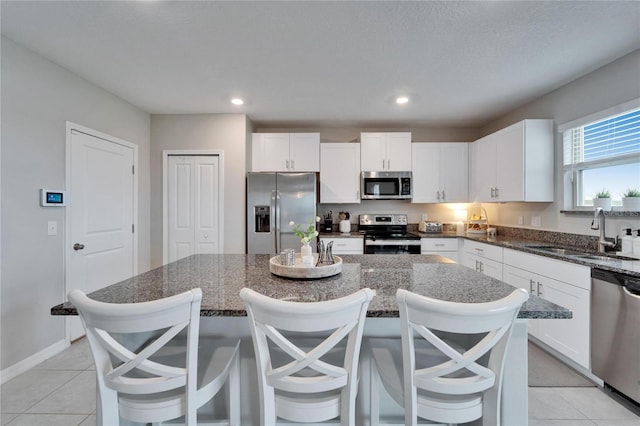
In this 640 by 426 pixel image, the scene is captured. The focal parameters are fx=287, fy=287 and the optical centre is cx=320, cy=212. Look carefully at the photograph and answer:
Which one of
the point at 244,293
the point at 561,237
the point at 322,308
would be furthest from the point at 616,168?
the point at 244,293

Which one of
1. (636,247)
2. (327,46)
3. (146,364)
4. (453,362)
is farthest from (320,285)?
(636,247)

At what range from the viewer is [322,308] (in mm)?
902

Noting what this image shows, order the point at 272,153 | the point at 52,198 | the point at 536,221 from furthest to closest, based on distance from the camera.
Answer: the point at 272,153 → the point at 536,221 → the point at 52,198

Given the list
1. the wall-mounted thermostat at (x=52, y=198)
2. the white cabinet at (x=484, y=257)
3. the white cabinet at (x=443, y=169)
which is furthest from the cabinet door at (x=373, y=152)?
the wall-mounted thermostat at (x=52, y=198)

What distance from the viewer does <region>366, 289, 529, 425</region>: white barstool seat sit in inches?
35.8

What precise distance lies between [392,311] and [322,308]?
0.33 m

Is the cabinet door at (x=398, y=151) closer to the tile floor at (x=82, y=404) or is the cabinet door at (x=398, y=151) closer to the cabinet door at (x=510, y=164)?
the cabinet door at (x=510, y=164)

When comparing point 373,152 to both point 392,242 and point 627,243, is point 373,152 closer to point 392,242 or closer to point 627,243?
point 392,242

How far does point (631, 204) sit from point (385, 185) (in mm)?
2444

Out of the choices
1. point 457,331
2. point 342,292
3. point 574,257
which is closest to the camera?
point 457,331

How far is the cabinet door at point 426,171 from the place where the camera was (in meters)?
4.14

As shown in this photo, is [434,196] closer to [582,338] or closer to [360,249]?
[360,249]

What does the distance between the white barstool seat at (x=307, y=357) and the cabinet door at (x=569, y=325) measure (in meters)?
1.85

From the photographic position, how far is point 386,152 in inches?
163
